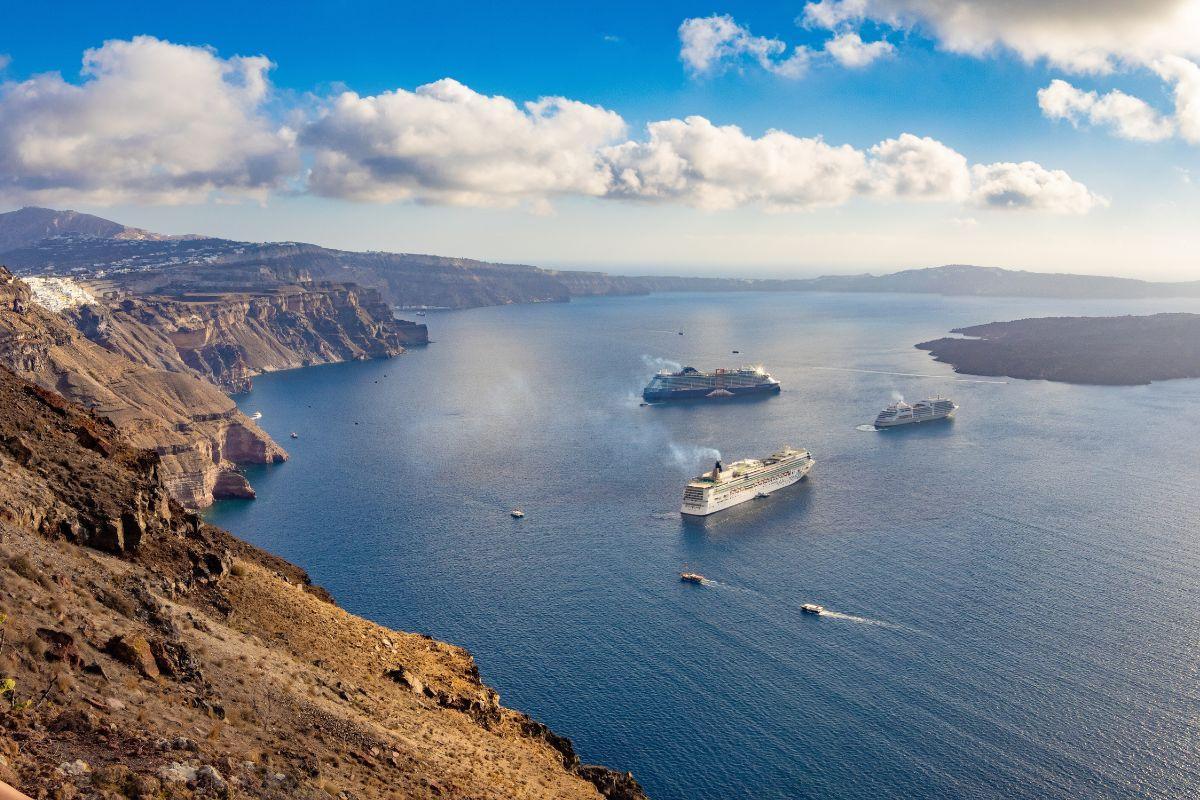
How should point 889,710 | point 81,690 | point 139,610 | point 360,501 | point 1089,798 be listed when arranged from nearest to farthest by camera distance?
point 81,690 < point 139,610 < point 1089,798 < point 889,710 < point 360,501

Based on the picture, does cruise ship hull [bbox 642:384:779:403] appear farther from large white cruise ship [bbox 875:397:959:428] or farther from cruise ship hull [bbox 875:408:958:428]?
cruise ship hull [bbox 875:408:958:428]

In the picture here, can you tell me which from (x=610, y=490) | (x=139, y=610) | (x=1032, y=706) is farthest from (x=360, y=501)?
(x=139, y=610)

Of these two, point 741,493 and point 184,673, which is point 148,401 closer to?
point 741,493

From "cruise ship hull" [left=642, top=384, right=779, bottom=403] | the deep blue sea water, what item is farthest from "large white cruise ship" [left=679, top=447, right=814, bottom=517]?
"cruise ship hull" [left=642, top=384, right=779, bottom=403]

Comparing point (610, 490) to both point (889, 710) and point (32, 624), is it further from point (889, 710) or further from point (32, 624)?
point (32, 624)

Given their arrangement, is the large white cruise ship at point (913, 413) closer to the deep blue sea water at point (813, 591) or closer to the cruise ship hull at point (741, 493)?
the deep blue sea water at point (813, 591)
